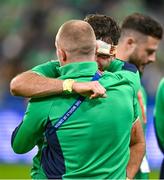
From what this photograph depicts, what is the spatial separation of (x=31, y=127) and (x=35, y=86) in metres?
0.21

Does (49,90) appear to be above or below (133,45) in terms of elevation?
above

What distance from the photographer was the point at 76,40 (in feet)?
11.5

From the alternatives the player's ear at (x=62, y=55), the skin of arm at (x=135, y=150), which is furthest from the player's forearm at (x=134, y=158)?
the player's ear at (x=62, y=55)

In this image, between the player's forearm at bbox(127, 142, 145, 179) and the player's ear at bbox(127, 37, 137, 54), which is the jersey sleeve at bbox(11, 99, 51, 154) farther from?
the player's ear at bbox(127, 37, 137, 54)

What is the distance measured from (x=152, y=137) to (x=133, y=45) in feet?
16.6

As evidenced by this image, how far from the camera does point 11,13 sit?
13.7 m

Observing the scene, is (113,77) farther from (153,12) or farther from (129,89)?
(153,12)

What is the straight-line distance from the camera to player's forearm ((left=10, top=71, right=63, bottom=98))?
3537mm

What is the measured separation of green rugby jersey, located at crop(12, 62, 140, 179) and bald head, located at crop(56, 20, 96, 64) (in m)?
0.07

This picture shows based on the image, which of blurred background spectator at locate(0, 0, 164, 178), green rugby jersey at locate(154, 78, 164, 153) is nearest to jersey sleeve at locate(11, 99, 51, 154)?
green rugby jersey at locate(154, 78, 164, 153)

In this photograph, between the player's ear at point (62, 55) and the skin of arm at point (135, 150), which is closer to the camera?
the player's ear at point (62, 55)

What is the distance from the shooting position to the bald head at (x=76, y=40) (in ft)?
11.5

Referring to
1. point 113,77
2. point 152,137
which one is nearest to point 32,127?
point 113,77

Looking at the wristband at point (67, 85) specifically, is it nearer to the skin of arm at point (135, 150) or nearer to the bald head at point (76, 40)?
the bald head at point (76, 40)
